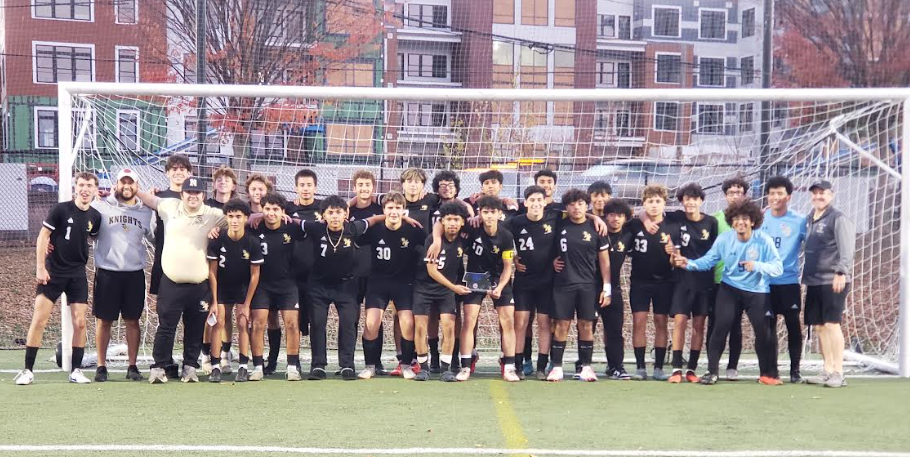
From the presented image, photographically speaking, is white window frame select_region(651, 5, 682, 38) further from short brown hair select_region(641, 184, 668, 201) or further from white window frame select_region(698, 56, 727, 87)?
short brown hair select_region(641, 184, 668, 201)

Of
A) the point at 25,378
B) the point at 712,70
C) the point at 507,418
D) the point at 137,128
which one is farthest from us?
the point at 712,70

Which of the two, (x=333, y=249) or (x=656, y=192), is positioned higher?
(x=656, y=192)

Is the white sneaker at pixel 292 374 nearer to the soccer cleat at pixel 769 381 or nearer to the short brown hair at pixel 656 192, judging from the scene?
the short brown hair at pixel 656 192

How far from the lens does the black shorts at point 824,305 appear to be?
304 inches

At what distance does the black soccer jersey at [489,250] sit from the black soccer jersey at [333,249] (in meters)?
0.86

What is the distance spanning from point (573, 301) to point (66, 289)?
3.96m

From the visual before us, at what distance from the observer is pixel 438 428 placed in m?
5.76

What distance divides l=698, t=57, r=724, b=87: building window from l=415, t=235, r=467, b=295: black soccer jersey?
12.3 metres

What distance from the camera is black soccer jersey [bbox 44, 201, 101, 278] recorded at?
759cm

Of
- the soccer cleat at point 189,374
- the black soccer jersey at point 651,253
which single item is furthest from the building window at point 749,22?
the soccer cleat at point 189,374

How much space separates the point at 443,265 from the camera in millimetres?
7859

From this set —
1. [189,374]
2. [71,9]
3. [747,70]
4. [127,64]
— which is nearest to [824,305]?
[189,374]

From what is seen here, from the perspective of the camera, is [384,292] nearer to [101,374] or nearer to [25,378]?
[101,374]

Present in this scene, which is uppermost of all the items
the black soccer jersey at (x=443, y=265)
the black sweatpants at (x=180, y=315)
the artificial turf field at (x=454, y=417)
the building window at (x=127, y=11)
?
the building window at (x=127, y=11)
